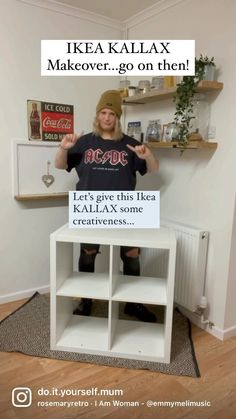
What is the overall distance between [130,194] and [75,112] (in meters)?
1.18

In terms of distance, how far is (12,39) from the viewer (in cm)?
212

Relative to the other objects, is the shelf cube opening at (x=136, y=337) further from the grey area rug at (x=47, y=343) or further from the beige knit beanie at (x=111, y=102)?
the beige knit beanie at (x=111, y=102)

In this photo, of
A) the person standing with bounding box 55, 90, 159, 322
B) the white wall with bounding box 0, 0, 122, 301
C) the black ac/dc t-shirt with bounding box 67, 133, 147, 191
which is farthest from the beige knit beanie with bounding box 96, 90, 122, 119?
the white wall with bounding box 0, 0, 122, 301

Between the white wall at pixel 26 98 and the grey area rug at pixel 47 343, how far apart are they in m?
0.30

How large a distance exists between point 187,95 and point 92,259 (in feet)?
3.77

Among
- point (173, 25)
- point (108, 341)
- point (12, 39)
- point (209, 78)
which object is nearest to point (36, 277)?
point (108, 341)

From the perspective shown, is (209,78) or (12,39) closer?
(209,78)

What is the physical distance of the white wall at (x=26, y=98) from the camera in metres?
2.14

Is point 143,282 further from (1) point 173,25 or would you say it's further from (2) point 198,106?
(1) point 173,25

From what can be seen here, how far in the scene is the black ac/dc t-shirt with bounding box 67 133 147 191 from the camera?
1.96m

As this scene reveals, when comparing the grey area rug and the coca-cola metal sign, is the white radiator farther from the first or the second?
Answer: the coca-cola metal sign

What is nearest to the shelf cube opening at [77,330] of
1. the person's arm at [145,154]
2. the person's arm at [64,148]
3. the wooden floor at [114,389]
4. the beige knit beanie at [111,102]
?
the wooden floor at [114,389]

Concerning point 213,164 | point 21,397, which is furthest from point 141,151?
point 21,397

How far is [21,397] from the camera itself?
146 cm
